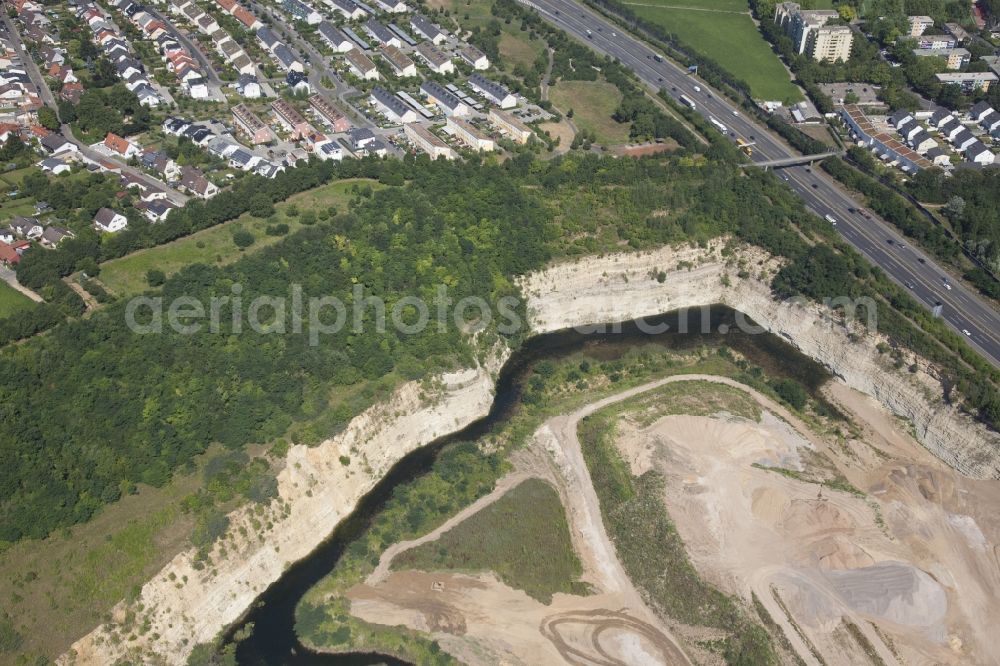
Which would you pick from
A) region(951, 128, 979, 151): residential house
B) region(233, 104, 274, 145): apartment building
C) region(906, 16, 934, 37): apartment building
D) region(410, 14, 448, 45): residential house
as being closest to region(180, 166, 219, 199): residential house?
region(233, 104, 274, 145): apartment building

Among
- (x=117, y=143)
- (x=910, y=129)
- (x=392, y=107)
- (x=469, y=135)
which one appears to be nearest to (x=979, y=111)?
(x=910, y=129)

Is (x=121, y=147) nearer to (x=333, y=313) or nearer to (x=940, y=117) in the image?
(x=333, y=313)

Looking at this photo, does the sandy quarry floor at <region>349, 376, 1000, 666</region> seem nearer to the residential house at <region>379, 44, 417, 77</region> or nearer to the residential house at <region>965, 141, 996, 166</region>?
the residential house at <region>965, 141, 996, 166</region>

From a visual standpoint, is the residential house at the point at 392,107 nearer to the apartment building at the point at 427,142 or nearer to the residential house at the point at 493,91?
the apartment building at the point at 427,142

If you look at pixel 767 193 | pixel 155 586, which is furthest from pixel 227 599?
pixel 767 193

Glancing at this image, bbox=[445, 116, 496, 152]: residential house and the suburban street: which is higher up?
bbox=[445, 116, 496, 152]: residential house

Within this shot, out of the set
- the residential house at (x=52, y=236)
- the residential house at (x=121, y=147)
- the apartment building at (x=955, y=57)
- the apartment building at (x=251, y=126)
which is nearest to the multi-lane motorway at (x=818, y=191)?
the apartment building at (x=955, y=57)

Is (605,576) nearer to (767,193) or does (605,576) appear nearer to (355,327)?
(355,327)
